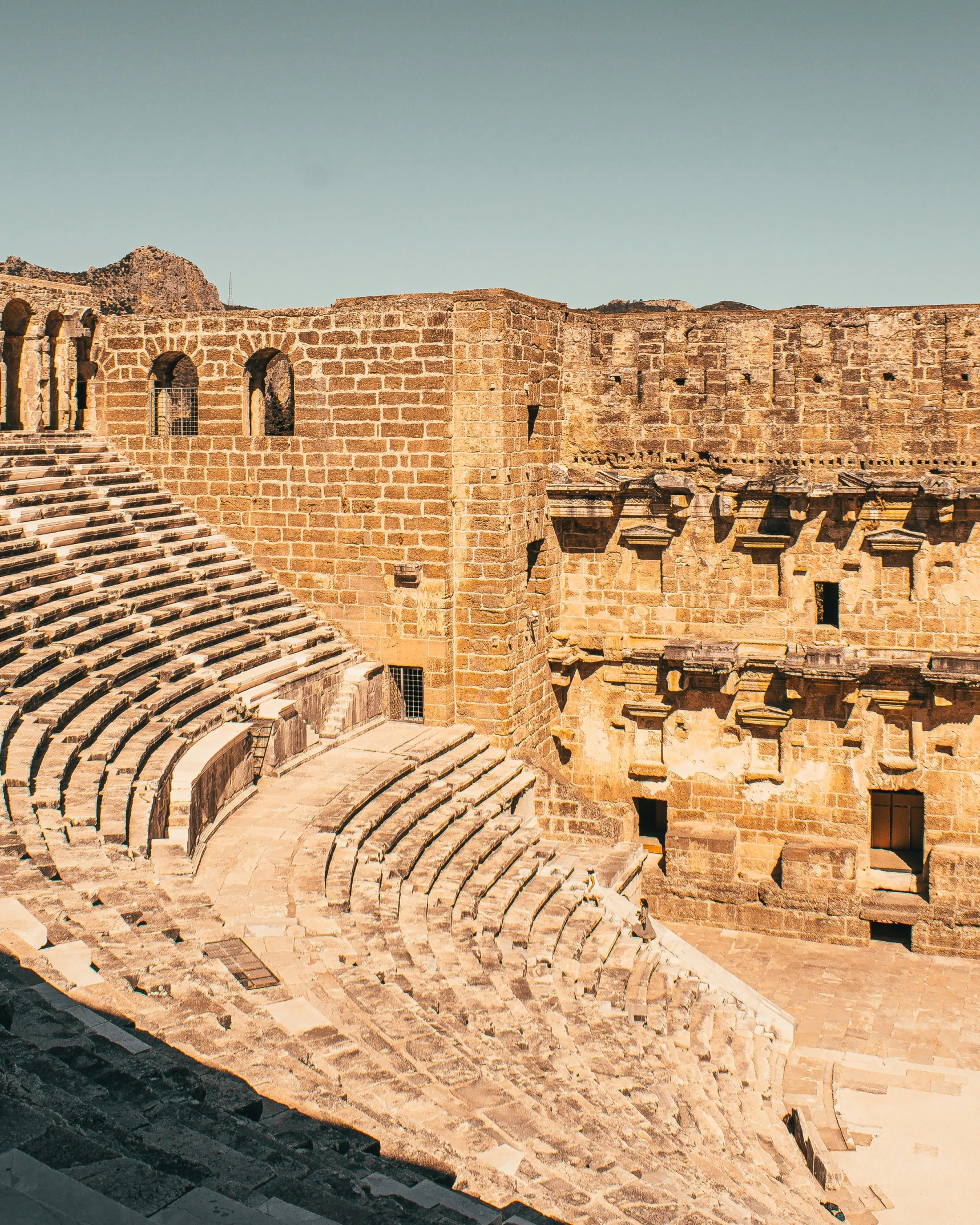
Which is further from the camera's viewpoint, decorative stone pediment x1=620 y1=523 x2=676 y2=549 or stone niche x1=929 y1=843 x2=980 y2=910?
decorative stone pediment x1=620 y1=523 x2=676 y2=549

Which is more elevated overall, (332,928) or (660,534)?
(660,534)

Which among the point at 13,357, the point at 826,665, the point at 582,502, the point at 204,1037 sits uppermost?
the point at 13,357

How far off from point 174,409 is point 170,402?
12cm

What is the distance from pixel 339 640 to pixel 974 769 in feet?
27.8

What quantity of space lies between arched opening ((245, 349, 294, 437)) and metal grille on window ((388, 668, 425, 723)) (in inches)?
143

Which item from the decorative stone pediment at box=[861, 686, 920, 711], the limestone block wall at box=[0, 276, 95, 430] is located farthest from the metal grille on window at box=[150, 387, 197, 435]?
the decorative stone pediment at box=[861, 686, 920, 711]

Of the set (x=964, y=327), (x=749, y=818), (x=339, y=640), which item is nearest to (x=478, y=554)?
(x=339, y=640)

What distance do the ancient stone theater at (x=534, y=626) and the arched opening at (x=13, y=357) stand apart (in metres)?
0.05

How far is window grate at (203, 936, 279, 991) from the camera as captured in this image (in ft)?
27.1

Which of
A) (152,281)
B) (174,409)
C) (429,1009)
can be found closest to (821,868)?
(429,1009)

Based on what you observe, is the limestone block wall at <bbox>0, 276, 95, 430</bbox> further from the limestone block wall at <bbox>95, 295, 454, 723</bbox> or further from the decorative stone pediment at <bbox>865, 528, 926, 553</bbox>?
the decorative stone pediment at <bbox>865, 528, 926, 553</bbox>

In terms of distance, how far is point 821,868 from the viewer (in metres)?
16.4

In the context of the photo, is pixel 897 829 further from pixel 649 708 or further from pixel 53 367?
pixel 53 367

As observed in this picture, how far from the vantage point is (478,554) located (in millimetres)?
15672
